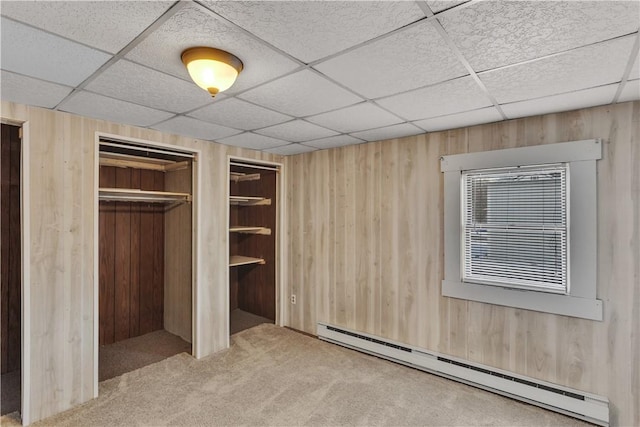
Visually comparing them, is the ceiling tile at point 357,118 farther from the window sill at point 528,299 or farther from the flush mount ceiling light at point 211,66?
the window sill at point 528,299

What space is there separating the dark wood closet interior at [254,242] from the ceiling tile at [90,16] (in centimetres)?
292

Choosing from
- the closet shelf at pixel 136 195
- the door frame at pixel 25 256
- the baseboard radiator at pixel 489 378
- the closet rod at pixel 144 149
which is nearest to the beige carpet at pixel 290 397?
the baseboard radiator at pixel 489 378

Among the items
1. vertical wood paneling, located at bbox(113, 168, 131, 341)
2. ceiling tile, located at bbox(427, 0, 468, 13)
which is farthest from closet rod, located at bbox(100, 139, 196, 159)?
ceiling tile, located at bbox(427, 0, 468, 13)

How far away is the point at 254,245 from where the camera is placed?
16.4ft

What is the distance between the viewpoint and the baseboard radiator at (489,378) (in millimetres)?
2441

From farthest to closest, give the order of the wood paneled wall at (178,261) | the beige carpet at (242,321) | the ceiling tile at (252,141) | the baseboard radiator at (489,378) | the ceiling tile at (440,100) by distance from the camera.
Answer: the beige carpet at (242,321) < the wood paneled wall at (178,261) < the ceiling tile at (252,141) < the baseboard radiator at (489,378) < the ceiling tile at (440,100)

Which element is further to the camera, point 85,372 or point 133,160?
point 133,160

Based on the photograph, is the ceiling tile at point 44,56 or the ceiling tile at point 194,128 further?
the ceiling tile at point 194,128

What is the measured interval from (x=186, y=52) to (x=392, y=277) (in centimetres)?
286

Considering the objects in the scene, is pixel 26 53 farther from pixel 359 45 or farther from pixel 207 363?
pixel 207 363

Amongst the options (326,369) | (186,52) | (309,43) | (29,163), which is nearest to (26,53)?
(186,52)

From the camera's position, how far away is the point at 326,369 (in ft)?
10.8

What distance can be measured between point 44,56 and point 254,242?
358 cm

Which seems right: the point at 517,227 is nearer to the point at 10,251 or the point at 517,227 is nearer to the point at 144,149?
the point at 144,149
